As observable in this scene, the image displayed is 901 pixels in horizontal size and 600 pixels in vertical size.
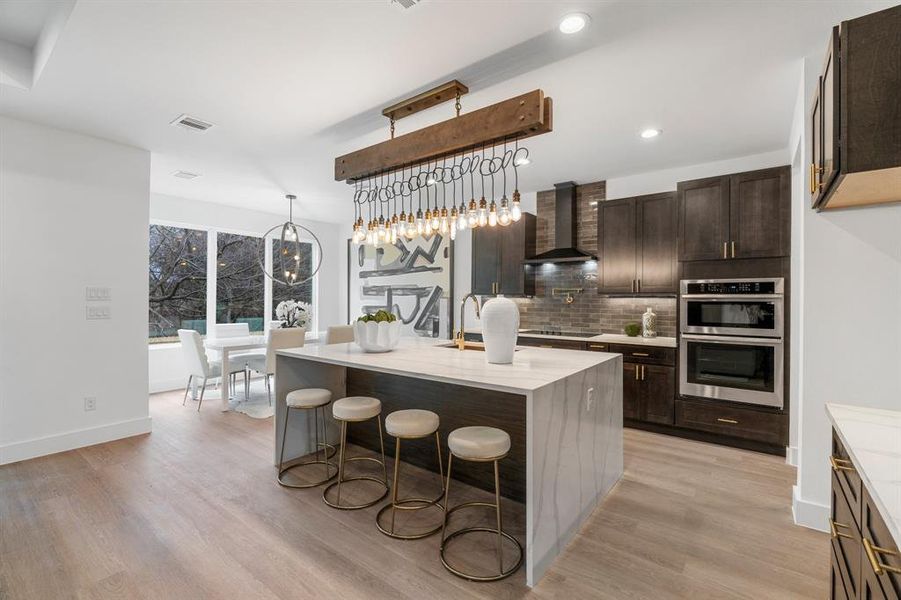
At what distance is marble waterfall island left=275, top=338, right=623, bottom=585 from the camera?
6.36 feet

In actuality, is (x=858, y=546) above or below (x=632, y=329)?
below

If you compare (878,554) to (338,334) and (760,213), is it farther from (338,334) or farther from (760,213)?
(338,334)

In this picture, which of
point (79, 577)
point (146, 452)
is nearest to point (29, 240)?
point (146, 452)

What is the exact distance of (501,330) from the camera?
2494mm

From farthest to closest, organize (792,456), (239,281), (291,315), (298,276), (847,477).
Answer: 1. (298,276)
2. (239,281)
3. (291,315)
4. (792,456)
5. (847,477)

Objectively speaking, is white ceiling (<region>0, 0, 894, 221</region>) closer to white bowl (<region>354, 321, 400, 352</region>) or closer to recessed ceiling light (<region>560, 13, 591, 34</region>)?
recessed ceiling light (<region>560, 13, 591, 34</region>)

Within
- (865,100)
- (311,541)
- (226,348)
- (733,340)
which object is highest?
(865,100)

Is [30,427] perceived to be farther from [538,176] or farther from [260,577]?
[538,176]

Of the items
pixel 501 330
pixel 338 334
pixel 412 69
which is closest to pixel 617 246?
pixel 501 330

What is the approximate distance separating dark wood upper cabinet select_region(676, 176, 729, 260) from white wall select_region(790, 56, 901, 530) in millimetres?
1356

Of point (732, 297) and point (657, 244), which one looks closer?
point (732, 297)

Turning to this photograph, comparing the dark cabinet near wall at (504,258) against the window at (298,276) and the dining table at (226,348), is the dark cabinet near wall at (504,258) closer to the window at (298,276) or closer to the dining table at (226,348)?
the dining table at (226,348)

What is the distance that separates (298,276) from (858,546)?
293 inches

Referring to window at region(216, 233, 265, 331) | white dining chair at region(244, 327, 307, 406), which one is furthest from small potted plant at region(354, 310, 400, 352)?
window at region(216, 233, 265, 331)
